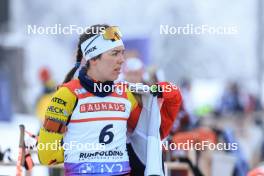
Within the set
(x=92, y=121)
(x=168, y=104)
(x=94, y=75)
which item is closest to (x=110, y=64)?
(x=94, y=75)

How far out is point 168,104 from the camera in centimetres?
628

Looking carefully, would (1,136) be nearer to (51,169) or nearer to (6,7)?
(51,169)

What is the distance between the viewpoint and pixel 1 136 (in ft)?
43.2

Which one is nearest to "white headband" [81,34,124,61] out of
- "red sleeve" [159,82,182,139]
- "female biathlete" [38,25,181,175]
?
"female biathlete" [38,25,181,175]

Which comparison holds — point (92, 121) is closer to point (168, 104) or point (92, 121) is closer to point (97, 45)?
point (97, 45)

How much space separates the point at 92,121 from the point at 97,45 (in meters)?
0.50

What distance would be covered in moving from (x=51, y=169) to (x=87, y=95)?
317 cm

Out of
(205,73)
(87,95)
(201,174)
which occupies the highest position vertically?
(205,73)

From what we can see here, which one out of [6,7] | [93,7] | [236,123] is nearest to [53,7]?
[93,7]

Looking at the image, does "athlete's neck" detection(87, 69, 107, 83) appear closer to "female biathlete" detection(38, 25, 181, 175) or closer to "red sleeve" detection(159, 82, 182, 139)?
"female biathlete" detection(38, 25, 181, 175)

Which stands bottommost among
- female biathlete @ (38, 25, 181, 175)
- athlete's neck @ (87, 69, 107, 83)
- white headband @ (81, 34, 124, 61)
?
female biathlete @ (38, 25, 181, 175)

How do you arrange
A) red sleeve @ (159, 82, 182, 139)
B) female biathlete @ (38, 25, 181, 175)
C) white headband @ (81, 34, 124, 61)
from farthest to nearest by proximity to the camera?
red sleeve @ (159, 82, 182, 139) → white headband @ (81, 34, 124, 61) → female biathlete @ (38, 25, 181, 175)

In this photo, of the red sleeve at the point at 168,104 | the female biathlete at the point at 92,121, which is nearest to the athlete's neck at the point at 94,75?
the female biathlete at the point at 92,121

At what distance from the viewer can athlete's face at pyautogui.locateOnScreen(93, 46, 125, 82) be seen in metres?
5.90
